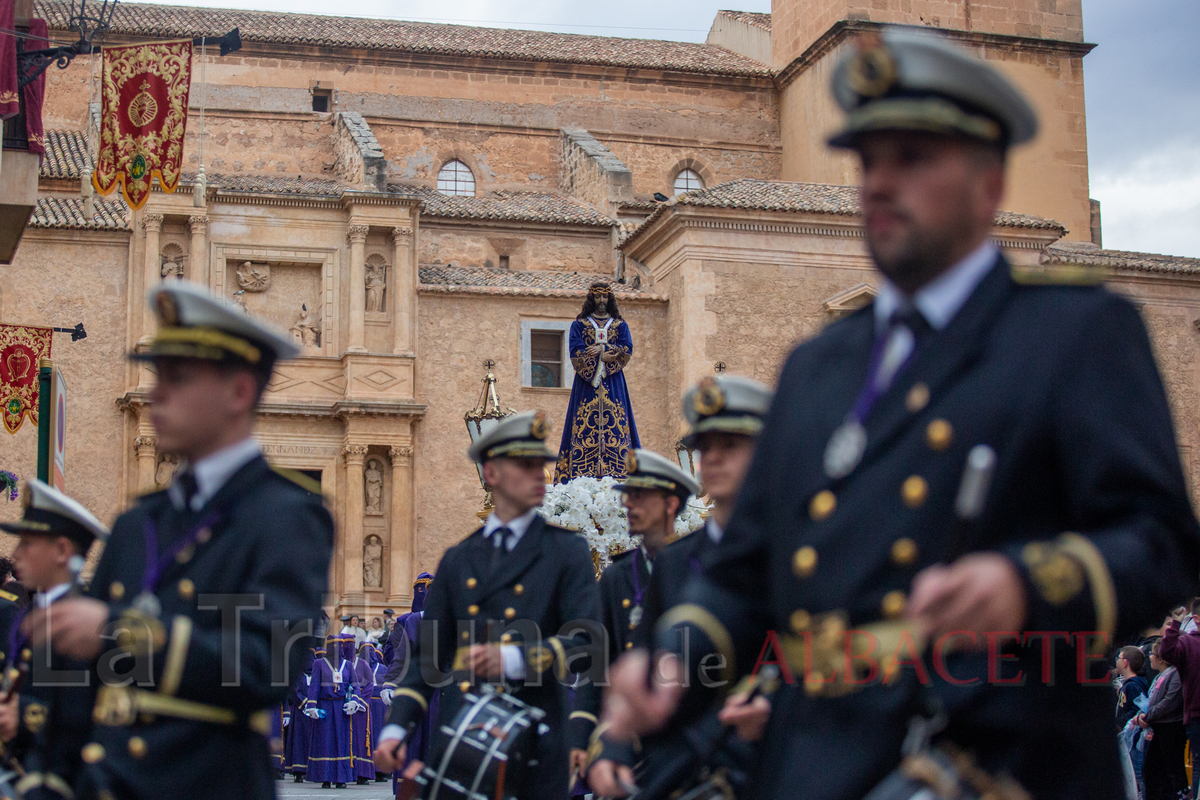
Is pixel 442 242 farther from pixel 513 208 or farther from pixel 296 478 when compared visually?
pixel 296 478

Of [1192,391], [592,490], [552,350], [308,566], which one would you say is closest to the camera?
[308,566]

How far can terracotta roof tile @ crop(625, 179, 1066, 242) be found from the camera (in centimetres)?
3300

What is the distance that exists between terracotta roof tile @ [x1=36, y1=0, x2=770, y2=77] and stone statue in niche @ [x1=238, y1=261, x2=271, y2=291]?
28.9 ft

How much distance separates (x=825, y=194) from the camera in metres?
35.2

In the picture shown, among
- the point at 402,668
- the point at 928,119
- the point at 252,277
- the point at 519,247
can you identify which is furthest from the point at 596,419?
the point at 519,247

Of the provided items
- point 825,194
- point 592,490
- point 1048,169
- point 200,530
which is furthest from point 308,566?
point 1048,169

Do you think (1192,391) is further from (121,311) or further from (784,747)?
(784,747)

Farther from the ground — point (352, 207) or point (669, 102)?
point (669, 102)

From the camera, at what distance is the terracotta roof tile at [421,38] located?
132 ft

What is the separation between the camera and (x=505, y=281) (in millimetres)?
34094

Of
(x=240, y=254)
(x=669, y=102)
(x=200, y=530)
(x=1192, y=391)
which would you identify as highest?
(x=669, y=102)

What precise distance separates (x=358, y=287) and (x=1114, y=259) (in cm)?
1753

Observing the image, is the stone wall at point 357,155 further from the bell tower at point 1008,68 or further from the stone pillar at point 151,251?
the bell tower at point 1008,68

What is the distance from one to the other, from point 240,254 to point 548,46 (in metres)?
13.6
